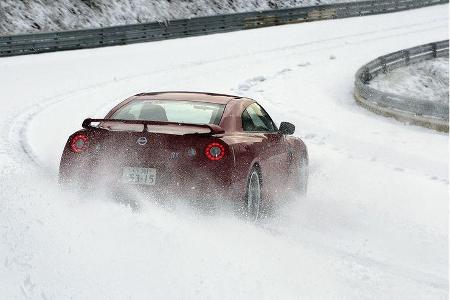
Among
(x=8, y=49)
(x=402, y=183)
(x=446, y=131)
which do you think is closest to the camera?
(x=402, y=183)

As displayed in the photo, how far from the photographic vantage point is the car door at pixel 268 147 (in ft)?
26.1

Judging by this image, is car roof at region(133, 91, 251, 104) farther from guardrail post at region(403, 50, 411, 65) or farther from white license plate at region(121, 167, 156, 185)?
guardrail post at region(403, 50, 411, 65)

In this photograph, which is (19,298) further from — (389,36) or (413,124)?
(389,36)

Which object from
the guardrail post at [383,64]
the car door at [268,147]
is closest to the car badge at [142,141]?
the car door at [268,147]

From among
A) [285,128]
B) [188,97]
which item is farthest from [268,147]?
[188,97]

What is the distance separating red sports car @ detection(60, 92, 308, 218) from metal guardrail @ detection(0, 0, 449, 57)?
21.2 metres

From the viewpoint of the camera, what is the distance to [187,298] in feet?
17.2

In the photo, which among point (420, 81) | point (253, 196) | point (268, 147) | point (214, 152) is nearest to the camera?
point (214, 152)

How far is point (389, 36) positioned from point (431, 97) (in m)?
8.40

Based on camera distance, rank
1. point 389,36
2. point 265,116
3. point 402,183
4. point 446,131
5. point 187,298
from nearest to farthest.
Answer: point 187,298
point 265,116
point 402,183
point 446,131
point 389,36

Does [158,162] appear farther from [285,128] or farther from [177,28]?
[177,28]

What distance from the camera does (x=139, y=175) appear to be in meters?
6.89

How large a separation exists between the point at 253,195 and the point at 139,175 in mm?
1244

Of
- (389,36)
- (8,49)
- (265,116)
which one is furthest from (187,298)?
(389,36)
